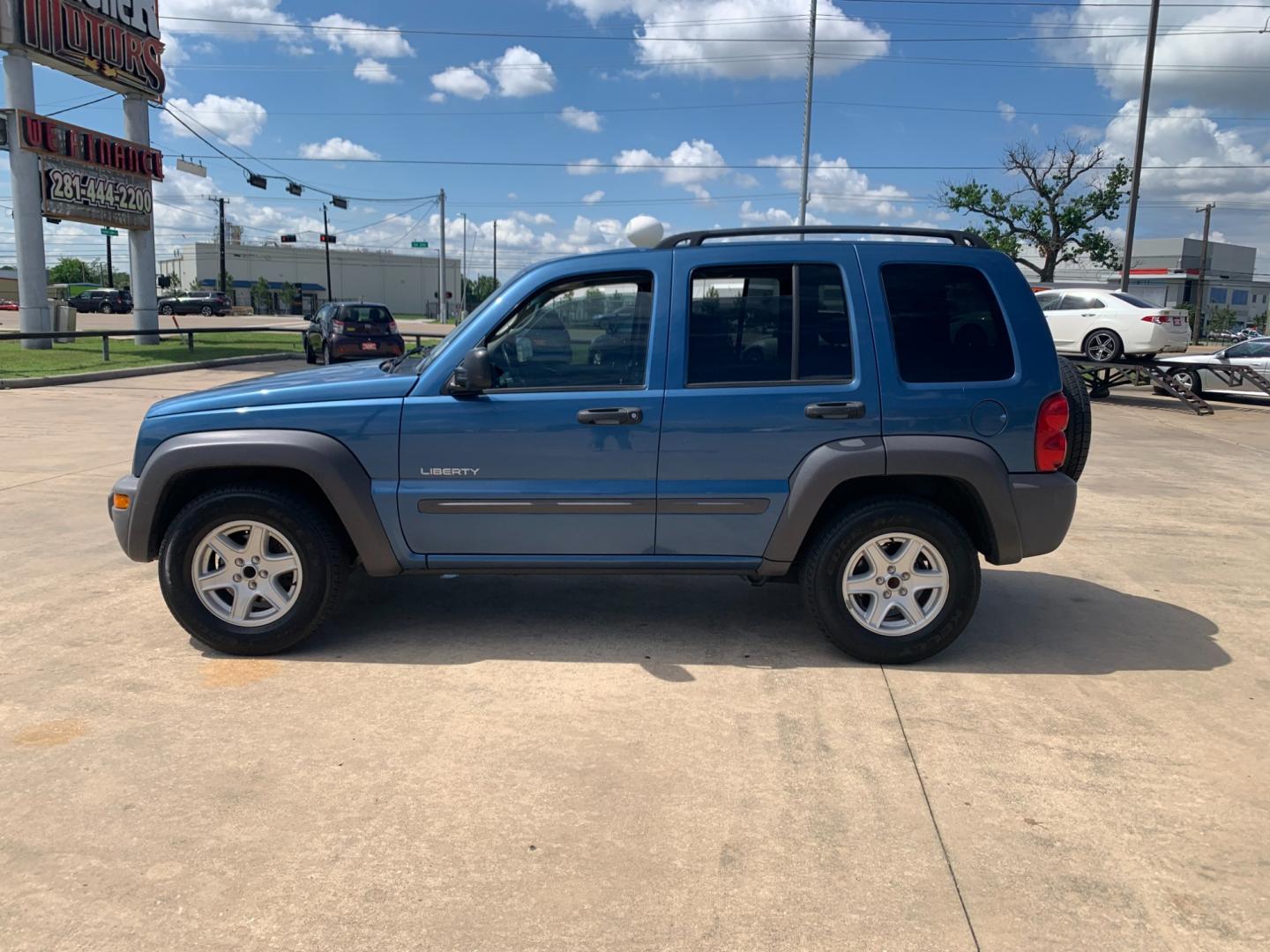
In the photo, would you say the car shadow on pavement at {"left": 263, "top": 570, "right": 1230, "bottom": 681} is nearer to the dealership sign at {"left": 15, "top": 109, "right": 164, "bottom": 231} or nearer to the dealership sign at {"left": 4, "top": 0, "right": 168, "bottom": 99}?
the dealership sign at {"left": 15, "top": 109, "right": 164, "bottom": 231}

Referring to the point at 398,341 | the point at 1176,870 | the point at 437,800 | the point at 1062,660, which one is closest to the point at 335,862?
the point at 437,800

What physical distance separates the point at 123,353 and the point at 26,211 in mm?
3941

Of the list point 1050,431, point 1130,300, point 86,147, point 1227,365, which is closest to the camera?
point 1050,431

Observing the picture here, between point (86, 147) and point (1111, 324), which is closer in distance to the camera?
point (1111, 324)

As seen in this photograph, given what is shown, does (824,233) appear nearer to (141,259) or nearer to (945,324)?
(945,324)

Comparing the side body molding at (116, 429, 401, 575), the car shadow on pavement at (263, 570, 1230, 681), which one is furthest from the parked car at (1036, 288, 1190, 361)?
the side body molding at (116, 429, 401, 575)

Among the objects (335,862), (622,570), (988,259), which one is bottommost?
(335,862)

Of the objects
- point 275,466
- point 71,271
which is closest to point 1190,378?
point 275,466

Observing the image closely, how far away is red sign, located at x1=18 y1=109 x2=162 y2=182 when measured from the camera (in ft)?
69.4

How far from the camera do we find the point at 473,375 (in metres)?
4.12

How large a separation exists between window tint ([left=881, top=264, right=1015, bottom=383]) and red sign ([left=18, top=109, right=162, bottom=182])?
76.5 feet

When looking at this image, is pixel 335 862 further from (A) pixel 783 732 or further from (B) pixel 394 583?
(B) pixel 394 583

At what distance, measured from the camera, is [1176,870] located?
283cm

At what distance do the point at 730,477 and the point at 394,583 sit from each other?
8.10ft
